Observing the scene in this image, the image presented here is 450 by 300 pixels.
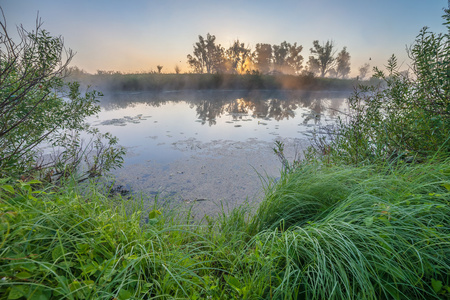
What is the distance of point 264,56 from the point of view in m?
42.1

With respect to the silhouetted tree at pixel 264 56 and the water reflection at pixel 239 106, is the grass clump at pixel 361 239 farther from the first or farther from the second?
the silhouetted tree at pixel 264 56

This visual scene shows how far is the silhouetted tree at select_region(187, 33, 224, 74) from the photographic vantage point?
30281mm

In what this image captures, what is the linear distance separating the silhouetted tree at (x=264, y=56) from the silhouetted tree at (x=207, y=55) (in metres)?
13.1

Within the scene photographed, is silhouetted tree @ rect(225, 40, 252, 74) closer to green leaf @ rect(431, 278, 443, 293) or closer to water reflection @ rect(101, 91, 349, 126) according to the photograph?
water reflection @ rect(101, 91, 349, 126)

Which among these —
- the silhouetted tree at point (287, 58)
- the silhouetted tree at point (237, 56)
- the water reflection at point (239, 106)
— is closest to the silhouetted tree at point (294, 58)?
the silhouetted tree at point (287, 58)

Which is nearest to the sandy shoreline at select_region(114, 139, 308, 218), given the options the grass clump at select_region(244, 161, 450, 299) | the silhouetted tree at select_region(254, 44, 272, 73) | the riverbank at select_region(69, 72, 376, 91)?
the grass clump at select_region(244, 161, 450, 299)

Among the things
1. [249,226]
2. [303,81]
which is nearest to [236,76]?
[303,81]

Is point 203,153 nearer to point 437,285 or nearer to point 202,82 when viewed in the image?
point 437,285

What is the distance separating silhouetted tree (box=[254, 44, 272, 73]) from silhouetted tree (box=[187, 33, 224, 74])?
514 inches

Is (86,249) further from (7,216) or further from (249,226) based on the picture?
(249,226)

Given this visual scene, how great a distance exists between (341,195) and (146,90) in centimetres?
1731

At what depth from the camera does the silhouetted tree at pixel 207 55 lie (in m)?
30.3

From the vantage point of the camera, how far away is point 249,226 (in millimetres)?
1761

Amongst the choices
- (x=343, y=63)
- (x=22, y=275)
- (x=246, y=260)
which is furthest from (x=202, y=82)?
(x=343, y=63)
